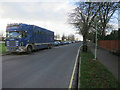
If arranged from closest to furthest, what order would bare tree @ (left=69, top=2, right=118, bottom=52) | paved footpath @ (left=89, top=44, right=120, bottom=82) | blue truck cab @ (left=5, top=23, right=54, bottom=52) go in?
paved footpath @ (left=89, top=44, right=120, bottom=82) < blue truck cab @ (left=5, top=23, right=54, bottom=52) < bare tree @ (left=69, top=2, right=118, bottom=52)

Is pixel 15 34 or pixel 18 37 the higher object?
pixel 15 34

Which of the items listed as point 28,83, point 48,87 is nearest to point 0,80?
point 28,83

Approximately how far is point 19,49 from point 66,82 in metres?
8.49

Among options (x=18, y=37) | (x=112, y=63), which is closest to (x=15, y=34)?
(x=18, y=37)

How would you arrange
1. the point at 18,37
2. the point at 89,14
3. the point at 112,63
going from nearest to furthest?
1. the point at 112,63
2. the point at 18,37
3. the point at 89,14

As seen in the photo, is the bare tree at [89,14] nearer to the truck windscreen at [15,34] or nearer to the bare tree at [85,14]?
the bare tree at [85,14]

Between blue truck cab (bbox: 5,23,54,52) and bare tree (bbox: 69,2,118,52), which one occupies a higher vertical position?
bare tree (bbox: 69,2,118,52)

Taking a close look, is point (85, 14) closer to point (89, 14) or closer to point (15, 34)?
point (89, 14)

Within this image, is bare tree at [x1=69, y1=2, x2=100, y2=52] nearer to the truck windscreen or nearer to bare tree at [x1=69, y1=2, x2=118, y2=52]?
bare tree at [x1=69, y1=2, x2=118, y2=52]

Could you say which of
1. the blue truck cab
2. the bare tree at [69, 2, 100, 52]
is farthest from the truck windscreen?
the bare tree at [69, 2, 100, 52]

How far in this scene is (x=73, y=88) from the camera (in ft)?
11.3

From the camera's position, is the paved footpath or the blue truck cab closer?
the paved footpath

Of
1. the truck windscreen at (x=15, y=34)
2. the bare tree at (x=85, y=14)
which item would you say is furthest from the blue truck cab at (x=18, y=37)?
the bare tree at (x=85, y=14)

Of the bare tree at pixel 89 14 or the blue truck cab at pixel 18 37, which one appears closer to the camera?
the blue truck cab at pixel 18 37
